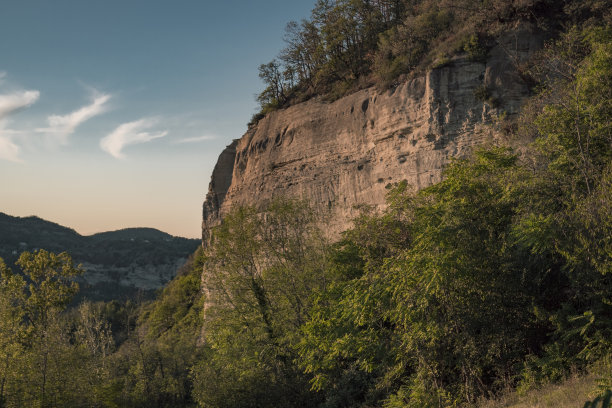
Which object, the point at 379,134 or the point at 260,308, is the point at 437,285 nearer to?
the point at 260,308

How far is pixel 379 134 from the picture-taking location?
24.7m

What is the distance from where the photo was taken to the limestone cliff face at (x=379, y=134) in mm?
20938

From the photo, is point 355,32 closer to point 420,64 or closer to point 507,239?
point 420,64

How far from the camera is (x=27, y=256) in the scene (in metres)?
15.2

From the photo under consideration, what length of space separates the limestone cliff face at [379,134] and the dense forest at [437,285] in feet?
3.82

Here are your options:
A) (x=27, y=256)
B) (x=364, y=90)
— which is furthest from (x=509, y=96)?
(x=27, y=256)

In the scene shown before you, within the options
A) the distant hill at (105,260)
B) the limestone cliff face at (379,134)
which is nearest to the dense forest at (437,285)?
the limestone cliff face at (379,134)

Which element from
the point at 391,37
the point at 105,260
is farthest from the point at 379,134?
the point at 105,260

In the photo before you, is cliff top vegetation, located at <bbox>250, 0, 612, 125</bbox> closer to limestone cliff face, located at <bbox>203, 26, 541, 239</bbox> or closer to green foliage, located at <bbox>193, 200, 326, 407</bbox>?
limestone cliff face, located at <bbox>203, 26, 541, 239</bbox>

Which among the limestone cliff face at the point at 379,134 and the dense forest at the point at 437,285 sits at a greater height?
the limestone cliff face at the point at 379,134

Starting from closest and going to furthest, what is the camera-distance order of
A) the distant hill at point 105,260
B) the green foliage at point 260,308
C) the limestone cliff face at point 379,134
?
the green foliage at point 260,308 → the limestone cliff face at point 379,134 → the distant hill at point 105,260

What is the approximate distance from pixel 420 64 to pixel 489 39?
12.4ft

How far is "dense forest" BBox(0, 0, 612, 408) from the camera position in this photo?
432 inches

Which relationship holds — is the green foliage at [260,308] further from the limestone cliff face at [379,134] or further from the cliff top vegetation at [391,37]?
the cliff top vegetation at [391,37]
